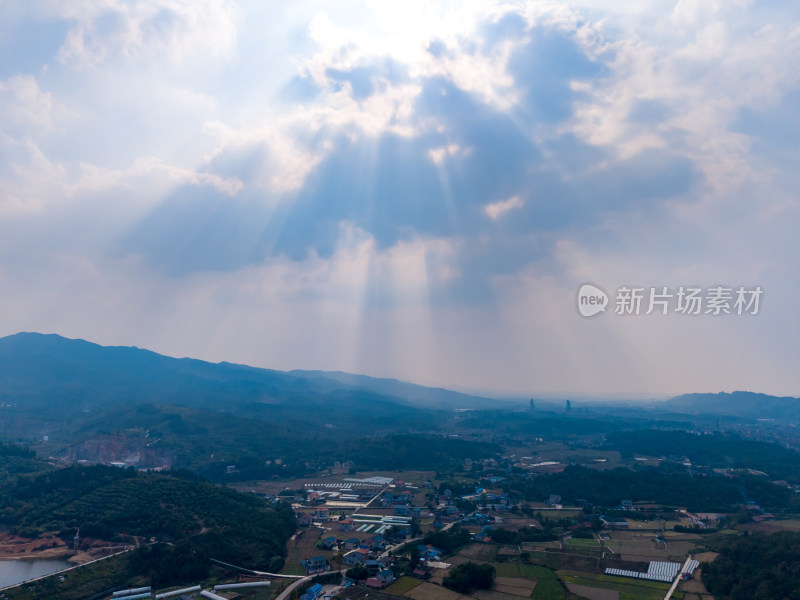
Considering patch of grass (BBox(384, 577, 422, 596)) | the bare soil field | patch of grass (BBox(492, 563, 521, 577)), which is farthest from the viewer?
patch of grass (BBox(492, 563, 521, 577))

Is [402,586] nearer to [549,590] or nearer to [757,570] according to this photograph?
[549,590]

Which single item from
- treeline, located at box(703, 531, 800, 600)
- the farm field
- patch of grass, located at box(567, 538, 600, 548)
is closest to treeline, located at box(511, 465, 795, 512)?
patch of grass, located at box(567, 538, 600, 548)

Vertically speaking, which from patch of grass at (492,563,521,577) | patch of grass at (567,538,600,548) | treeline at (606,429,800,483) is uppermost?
treeline at (606,429,800,483)

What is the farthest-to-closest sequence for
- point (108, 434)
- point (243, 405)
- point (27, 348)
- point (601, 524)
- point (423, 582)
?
point (27, 348)
point (243, 405)
point (108, 434)
point (601, 524)
point (423, 582)

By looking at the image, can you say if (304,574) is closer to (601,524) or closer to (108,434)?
(601,524)

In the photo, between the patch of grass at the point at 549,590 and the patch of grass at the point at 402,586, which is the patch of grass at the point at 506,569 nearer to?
the patch of grass at the point at 549,590

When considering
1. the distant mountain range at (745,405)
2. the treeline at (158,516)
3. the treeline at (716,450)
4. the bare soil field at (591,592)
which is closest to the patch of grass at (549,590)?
the bare soil field at (591,592)

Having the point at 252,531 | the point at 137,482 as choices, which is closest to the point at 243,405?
the point at 137,482

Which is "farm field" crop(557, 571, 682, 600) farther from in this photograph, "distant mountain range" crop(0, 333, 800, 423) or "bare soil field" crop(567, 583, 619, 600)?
"distant mountain range" crop(0, 333, 800, 423)

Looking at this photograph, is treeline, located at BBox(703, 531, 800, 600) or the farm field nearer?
treeline, located at BBox(703, 531, 800, 600)
